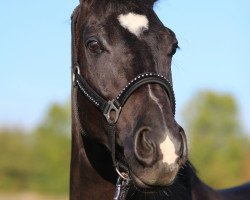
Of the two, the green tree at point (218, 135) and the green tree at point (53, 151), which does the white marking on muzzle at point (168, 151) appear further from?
the green tree at point (53, 151)

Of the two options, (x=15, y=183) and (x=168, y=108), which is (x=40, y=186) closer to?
(x=15, y=183)

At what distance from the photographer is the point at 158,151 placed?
416 cm

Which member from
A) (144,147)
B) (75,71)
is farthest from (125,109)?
(75,71)

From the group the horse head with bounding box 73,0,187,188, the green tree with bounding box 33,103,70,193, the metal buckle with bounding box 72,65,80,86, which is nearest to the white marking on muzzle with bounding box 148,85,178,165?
the horse head with bounding box 73,0,187,188

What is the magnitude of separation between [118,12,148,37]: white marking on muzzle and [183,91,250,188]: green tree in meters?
41.3

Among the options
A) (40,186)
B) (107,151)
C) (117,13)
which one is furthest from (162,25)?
(40,186)

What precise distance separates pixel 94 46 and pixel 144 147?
1.12m

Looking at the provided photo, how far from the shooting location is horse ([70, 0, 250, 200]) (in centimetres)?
425

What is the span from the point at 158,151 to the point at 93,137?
1006mm

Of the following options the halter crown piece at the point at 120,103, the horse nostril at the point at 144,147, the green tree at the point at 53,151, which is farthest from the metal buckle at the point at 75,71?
the green tree at the point at 53,151

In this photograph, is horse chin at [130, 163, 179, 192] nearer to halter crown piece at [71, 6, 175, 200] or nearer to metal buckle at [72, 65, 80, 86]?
halter crown piece at [71, 6, 175, 200]

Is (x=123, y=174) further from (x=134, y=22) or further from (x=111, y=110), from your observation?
(x=134, y=22)

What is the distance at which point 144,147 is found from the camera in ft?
13.9

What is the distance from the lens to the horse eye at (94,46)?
15.9 ft
